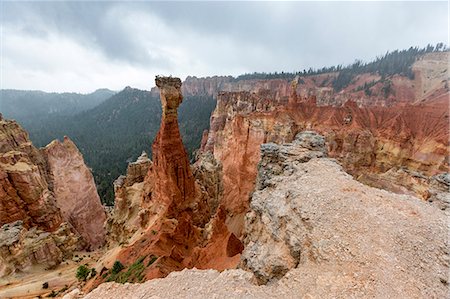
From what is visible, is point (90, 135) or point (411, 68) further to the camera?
point (90, 135)

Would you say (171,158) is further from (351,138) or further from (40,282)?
(351,138)

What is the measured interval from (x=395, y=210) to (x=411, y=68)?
12240cm

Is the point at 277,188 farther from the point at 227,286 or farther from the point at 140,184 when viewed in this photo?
the point at 140,184

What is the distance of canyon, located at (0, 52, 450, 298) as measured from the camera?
7.22 meters

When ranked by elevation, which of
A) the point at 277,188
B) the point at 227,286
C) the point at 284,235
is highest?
the point at 277,188

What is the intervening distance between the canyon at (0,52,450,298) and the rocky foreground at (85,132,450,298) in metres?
0.04

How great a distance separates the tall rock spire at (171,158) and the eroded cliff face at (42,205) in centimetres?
986

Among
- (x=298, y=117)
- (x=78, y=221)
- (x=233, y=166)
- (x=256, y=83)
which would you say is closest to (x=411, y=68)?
(x=256, y=83)

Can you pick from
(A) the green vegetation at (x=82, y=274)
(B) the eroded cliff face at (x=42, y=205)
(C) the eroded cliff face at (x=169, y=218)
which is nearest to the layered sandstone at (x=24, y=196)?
(B) the eroded cliff face at (x=42, y=205)

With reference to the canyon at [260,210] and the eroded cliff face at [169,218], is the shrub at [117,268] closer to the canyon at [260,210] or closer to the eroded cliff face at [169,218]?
the canyon at [260,210]

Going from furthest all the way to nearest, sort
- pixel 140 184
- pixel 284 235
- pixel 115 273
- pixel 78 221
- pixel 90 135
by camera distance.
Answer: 1. pixel 90 135
2. pixel 78 221
3. pixel 140 184
4. pixel 115 273
5. pixel 284 235

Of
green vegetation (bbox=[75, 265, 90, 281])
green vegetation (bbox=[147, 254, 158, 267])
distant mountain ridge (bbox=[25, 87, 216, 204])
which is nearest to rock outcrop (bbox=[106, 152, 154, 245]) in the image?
green vegetation (bbox=[75, 265, 90, 281])

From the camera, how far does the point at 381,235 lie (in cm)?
762

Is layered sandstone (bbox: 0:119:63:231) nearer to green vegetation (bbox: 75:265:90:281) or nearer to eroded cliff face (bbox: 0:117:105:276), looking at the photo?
eroded cliff face (bbox: 0:117:105:276)
